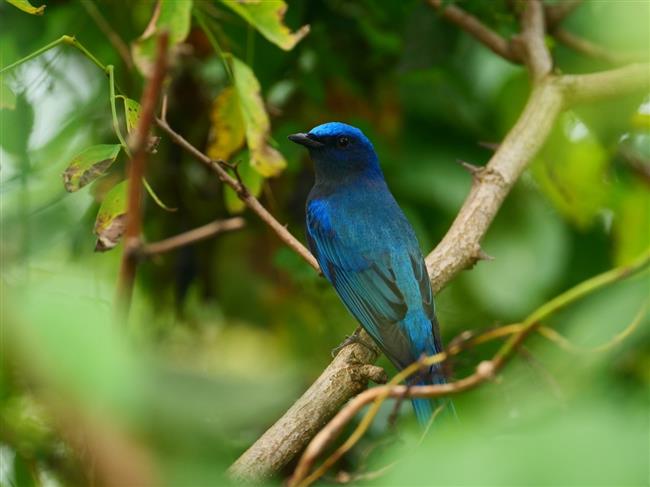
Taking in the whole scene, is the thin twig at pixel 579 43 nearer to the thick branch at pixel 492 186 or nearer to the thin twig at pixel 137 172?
the thick branch at pixel 492 186

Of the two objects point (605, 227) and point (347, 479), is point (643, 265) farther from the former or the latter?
point (605, 227)

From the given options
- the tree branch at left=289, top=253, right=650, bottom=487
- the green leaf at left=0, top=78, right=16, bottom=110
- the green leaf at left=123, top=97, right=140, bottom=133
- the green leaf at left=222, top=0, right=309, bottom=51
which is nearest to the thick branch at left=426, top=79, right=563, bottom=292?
the green leaf at left=222, top=0, right=309, bottom=51

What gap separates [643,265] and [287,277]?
3.46 meters

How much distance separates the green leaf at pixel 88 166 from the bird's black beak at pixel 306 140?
178 centimetres

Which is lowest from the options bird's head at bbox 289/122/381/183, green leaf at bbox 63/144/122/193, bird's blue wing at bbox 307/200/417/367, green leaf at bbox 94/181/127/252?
bird's blue wing at bbox 307/200/417/367

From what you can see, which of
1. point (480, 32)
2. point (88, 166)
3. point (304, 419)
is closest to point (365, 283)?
point (480, 32)

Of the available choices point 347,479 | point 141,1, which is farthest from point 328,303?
point 347,479

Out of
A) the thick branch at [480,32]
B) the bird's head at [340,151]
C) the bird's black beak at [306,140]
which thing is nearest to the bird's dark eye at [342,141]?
the bird's head at [340,151]

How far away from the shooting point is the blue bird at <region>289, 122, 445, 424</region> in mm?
3590

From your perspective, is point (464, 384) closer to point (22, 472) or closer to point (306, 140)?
point (22, 472)

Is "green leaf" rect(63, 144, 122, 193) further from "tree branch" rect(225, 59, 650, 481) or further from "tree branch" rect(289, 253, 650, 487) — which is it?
"tree branch" rect(289, 253, 650, 487)

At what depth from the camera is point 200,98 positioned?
4598mm

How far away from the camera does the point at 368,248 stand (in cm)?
412

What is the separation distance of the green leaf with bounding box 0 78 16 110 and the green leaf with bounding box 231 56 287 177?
25.5 inches
